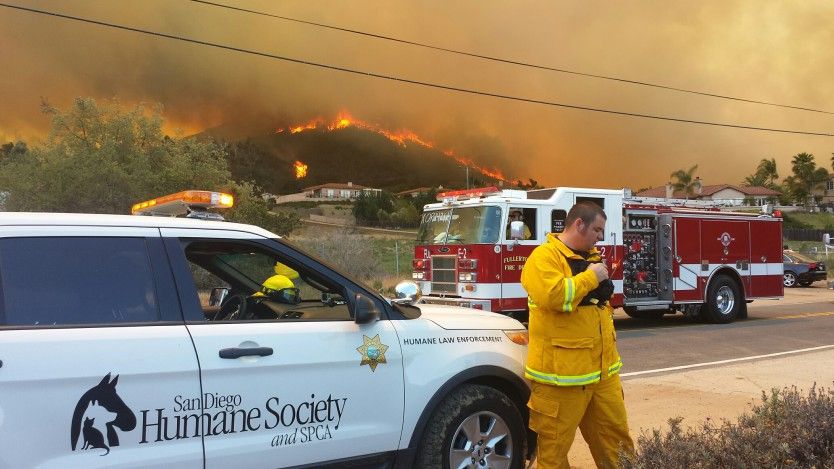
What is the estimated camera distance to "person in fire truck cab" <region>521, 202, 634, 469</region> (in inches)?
145

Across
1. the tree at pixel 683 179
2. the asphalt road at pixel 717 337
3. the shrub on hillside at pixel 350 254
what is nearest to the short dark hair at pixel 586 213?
the asphalt road at pixel 717 337

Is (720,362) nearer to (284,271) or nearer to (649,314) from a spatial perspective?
(649,314)

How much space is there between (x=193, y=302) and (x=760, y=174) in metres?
137

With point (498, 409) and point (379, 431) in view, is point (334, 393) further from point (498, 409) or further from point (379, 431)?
point (498, 409)

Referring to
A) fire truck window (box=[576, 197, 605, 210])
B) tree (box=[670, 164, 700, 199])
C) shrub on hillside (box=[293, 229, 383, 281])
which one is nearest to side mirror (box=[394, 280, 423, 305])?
fire truck window (box=[576, 197, 605, 210])

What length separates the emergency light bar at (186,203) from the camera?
373 centimetres

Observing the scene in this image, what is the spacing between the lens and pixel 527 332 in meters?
4.26

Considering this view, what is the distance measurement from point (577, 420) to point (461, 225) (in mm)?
8275

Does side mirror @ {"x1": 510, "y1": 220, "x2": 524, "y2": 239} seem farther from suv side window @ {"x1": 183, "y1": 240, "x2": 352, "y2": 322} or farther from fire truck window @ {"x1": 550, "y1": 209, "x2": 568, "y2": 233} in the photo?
suv side window @ {"x1": 183, "y1": 240, "x2": 352, "y2": 322}

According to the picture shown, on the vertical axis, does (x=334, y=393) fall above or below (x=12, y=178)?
below

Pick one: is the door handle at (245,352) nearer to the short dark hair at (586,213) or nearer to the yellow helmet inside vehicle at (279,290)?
the yellow helmet inside vehicle at (279,290)

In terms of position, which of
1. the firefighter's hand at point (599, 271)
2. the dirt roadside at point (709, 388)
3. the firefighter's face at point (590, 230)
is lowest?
the dirt roadside at point (709, 388)

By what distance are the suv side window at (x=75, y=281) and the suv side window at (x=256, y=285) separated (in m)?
0.39

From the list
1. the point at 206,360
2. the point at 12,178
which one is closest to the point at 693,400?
the point at 206,360
